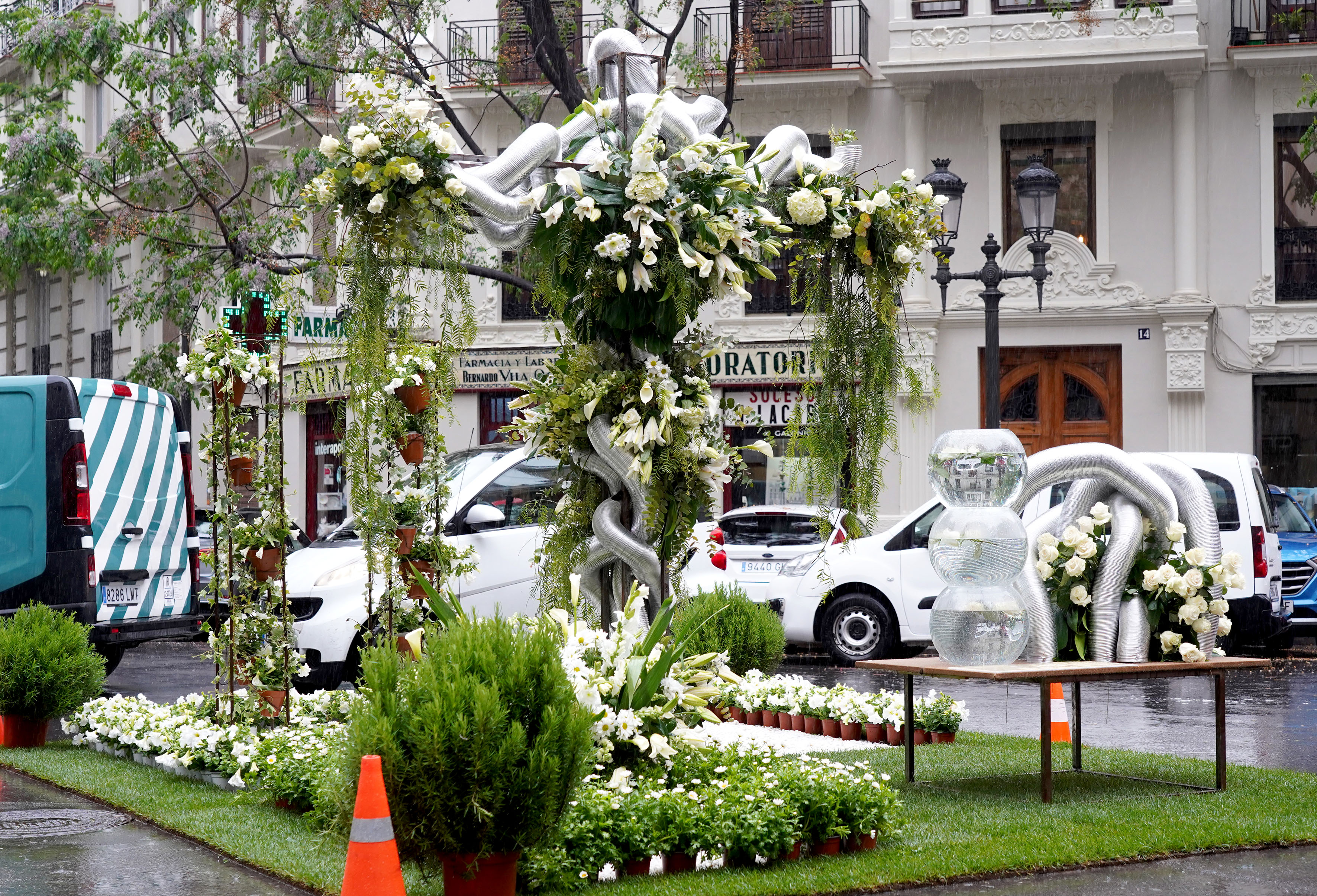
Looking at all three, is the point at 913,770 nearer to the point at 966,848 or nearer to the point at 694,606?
the point at 966,848

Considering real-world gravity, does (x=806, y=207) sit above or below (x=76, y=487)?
above

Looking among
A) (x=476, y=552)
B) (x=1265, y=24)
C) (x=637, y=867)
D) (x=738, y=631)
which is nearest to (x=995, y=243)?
(x=738, y=631)

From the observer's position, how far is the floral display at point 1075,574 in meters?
8.08

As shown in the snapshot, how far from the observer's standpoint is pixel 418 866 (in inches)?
218

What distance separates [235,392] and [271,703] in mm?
1768

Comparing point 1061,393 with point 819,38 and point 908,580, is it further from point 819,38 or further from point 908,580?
point 908,580

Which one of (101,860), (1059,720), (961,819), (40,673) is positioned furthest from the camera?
(1059,720)

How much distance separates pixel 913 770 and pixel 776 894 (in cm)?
278

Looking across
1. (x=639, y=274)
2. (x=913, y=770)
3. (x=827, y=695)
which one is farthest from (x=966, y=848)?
(x=827, y=695)

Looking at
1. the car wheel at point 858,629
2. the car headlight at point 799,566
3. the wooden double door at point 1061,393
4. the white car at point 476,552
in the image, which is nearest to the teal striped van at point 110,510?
the white car at point 476,552

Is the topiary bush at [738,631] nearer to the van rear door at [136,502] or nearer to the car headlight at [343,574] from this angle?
the car headlight at [343,574]

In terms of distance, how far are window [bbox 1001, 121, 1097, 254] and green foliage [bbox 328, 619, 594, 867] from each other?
1983 centimetres

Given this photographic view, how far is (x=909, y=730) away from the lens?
8.04 metres

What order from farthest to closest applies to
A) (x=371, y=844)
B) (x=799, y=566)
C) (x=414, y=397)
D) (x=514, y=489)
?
(x=799, y=566) → (x=514, y=489) → (x=414, y=397) → (x=371, y=844)
